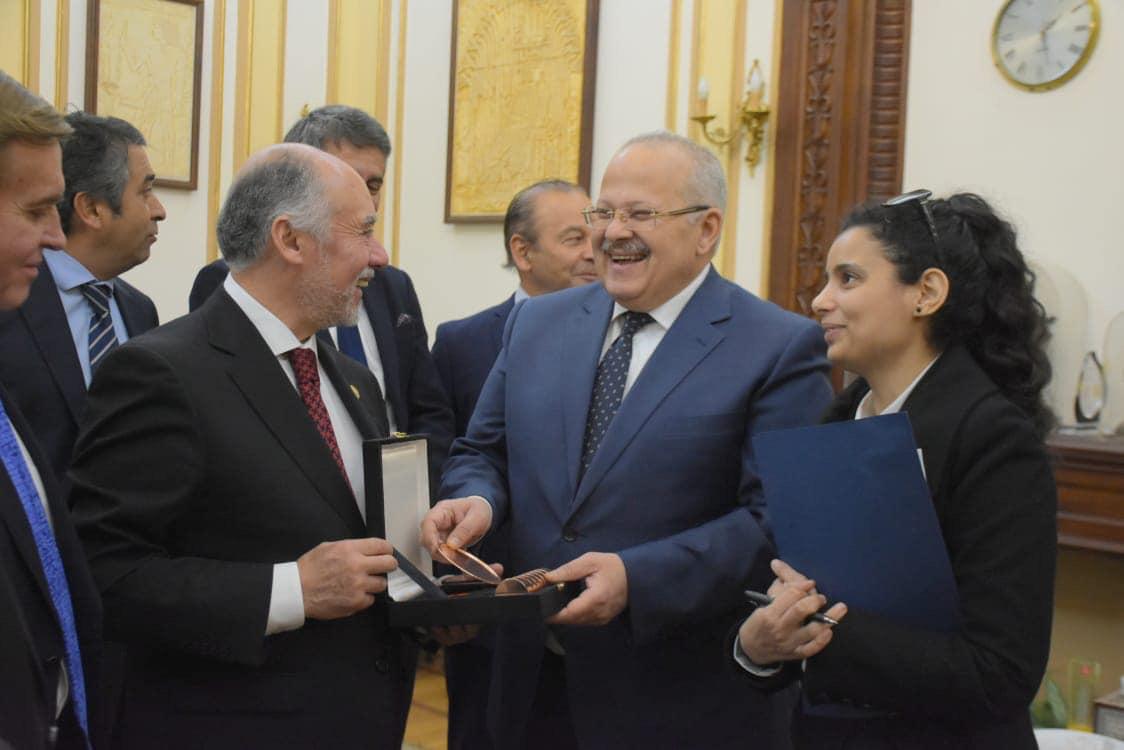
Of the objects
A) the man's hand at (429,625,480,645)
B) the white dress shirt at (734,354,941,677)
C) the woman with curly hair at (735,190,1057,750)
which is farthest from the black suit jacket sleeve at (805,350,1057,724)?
the man's hand at (429,625,480,645)

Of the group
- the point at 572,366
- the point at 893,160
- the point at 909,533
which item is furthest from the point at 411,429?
the point at 893,160

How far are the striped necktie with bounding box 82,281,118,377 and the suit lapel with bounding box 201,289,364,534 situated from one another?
1.00m

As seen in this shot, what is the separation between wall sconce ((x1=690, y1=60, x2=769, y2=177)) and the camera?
5797 mm

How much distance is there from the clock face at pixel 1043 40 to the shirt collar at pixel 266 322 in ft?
13.4

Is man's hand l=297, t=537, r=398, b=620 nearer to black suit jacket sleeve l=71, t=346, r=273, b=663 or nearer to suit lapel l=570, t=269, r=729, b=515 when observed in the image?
black suit jacket sleeve l=71, t=346, r=273, b=663

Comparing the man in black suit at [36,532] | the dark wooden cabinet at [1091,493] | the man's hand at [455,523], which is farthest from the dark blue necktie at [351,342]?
the dark wooden cabinet at [1091,493]

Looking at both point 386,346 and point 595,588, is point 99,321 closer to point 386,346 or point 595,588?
point 386,346

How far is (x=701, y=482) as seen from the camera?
7.77 ft

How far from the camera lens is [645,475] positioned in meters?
2.36

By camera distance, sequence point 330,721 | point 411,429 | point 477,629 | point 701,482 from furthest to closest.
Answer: point 411,429 < point 701,482 < point 477,629 < point 330,721

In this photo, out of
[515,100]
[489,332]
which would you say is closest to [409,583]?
[489,332]

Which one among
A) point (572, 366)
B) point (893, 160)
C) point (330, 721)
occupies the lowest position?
point (330, 721)

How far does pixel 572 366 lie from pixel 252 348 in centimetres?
74

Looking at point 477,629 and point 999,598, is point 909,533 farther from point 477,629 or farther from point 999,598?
point 477,629
